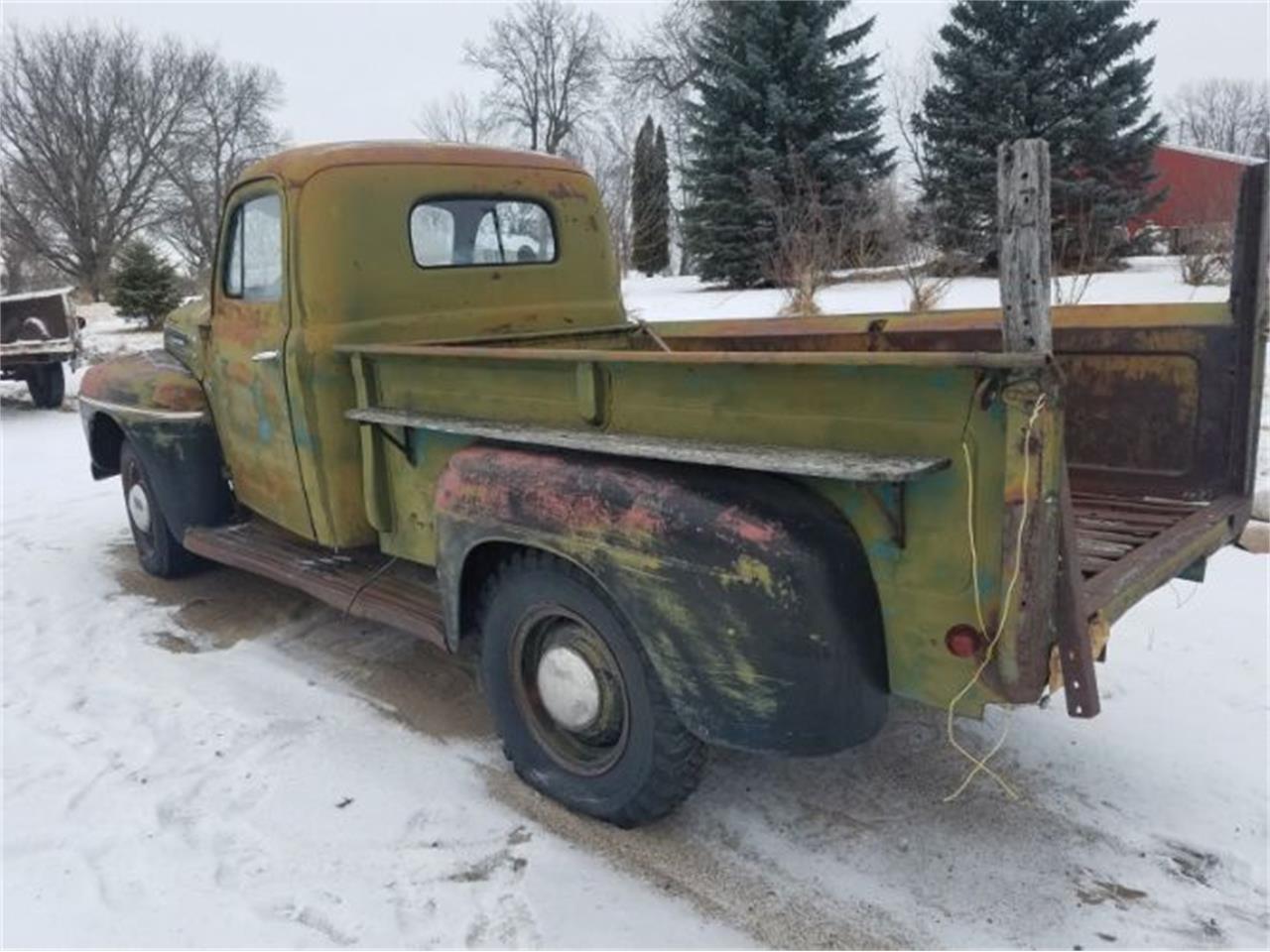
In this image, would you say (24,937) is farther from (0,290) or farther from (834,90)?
(0,290)

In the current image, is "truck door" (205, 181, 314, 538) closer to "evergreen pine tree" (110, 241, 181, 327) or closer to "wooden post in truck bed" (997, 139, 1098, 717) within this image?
"wooden post in truck bed" (997, 139, 1098, 717)

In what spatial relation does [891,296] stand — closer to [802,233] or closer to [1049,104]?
[802,233]

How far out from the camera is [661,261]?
31469mm

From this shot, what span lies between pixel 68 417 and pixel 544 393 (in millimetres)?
11693

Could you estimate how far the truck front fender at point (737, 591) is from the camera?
2379mm

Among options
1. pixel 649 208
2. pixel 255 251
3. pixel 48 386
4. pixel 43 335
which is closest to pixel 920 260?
pixel 43 335

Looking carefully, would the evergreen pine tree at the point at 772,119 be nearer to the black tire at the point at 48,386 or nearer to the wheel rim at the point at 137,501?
the black tire at the point at 48,386

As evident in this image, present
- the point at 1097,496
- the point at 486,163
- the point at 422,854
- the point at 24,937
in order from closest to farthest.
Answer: the point at 24,937
the point at 422,854
the point at 1097,496
the point at 486,163

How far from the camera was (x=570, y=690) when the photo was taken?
10.2 ft

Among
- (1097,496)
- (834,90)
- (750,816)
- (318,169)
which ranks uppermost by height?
(834,90)

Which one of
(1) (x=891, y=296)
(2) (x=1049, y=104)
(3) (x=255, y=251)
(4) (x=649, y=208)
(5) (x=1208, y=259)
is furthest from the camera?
(4) (x=649, y=208)

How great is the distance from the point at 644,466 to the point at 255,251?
2.59 meters

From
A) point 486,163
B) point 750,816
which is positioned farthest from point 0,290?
point 750,816

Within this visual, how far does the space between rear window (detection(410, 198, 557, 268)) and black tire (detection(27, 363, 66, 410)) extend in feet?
35.9
